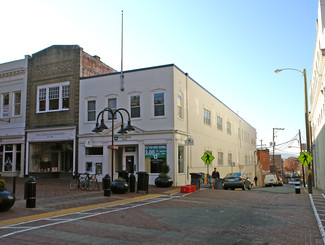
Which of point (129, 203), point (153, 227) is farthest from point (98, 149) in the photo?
point (153, 227)

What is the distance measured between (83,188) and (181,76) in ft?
35.2

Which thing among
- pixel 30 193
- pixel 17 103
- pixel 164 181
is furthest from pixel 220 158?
pixel 30 193

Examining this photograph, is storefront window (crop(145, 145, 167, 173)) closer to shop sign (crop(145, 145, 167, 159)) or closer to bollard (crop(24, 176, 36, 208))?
shop sign (crop(145, 145, 167, 159))

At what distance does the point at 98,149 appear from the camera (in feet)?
77.8

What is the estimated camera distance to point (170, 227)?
801cm

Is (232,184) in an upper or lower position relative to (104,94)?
lower

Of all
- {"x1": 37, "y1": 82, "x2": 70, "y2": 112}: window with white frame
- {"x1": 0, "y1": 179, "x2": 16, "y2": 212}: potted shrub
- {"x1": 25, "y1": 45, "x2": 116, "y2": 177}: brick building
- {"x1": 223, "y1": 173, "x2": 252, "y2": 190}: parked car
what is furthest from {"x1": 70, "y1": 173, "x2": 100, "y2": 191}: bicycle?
{"x1": 223, "y1": 173, "x2": 252, "y2": 190}: parked car

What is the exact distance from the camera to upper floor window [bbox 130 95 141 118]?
22.3 meters

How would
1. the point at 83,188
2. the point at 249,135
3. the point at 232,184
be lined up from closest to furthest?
the point at 83,188
the point at 232,184
the point at 249,135

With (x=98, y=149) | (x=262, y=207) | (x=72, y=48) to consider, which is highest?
(x=72, y=48)

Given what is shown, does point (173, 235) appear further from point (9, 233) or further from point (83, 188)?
A: point (83, 188)

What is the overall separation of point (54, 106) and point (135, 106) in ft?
25.2

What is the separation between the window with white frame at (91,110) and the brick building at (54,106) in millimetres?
941

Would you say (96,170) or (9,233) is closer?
(9,233)
